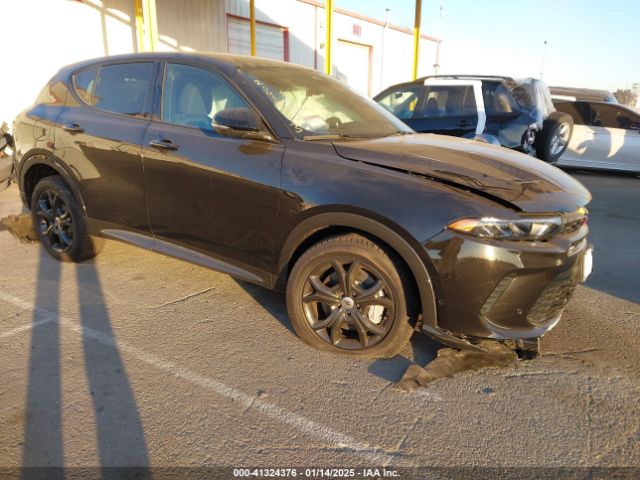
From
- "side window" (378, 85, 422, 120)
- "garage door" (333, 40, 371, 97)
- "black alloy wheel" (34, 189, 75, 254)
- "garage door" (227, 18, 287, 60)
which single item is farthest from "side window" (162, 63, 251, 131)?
"garage door" (333, 40, 371, 97)

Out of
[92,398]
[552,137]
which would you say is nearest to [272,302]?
[92,398]

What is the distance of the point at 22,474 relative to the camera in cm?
198

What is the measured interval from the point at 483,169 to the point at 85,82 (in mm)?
3329

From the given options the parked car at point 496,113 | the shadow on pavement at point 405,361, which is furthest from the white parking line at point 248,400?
the parked car at point 496,113

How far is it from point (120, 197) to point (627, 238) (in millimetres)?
5250

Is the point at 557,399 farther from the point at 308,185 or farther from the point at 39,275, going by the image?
the point at 39,275

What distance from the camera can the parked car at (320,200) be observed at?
2479 millimetres

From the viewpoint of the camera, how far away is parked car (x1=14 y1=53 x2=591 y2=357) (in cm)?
248

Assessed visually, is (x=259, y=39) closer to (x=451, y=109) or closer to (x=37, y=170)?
(x=451, y=109)

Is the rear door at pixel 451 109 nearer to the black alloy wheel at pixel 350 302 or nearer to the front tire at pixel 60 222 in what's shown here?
the black alloy wheel at pixel 350 302

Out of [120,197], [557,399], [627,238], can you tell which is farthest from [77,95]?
[627,238]

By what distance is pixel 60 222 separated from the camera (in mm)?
4273

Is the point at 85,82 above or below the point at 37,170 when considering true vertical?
above

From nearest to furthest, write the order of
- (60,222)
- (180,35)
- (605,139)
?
(60,222)
(605,139)
(180,35)
